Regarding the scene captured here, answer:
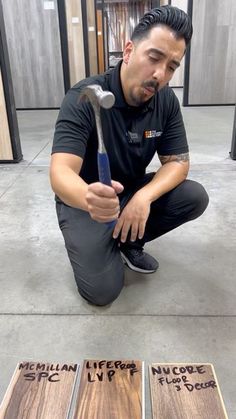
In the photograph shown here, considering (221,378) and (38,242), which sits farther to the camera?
(38,242)

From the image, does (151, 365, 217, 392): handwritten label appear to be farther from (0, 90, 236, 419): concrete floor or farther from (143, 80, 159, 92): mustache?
(143, 80, 159, 92): mustache

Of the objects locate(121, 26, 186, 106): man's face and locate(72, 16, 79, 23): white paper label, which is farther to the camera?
locate(72, 16, 79, 23): white paper label

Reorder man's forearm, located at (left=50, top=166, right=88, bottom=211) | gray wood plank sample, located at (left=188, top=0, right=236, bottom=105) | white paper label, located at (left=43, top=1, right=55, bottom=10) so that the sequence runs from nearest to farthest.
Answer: man's forearm, located at (left=50, top=166, right=88, bottom=211)
gray wood plank sample, located at (left=188, top=0, right=236, bottom=105)
white paper label, located at (left=43, top=1, right=55, bottom=10)

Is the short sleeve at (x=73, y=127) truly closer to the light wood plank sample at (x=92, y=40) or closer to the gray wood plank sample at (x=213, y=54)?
the gray wood plank sample at (x=213, y=54)

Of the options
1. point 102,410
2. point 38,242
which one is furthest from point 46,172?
point 102,410

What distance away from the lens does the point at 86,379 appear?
98 cm

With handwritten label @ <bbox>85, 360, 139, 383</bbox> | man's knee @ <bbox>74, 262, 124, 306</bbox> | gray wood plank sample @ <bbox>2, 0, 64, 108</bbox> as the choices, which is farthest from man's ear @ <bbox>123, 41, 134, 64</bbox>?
gray wood plank sample @ <bbox>2, 0, 64, 108</bbox>

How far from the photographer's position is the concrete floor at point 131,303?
116cm

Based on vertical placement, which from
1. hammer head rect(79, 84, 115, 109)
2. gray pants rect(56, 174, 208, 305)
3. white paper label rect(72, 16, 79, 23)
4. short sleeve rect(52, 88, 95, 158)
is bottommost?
gray pants rect(56, 174, 208, 305)

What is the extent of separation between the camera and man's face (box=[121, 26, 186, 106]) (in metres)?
1.11

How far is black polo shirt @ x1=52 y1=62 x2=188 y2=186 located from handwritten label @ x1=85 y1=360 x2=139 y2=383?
0.62m

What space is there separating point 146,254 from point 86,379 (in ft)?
2.27

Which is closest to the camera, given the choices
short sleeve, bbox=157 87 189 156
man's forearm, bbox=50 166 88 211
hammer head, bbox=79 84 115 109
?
hammer head, bbox=79 84 115 109

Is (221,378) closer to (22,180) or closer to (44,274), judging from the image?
(44,274)
